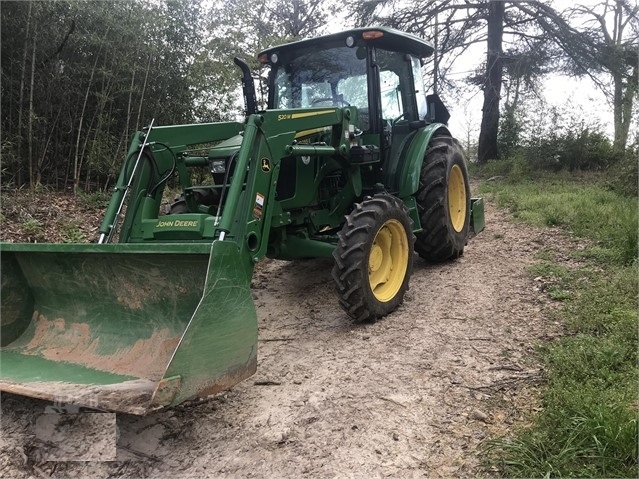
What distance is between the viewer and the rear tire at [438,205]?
5004 mm

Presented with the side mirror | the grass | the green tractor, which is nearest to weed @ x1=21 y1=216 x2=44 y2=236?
the green tractor

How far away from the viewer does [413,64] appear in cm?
534

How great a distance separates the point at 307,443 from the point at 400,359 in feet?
3.29

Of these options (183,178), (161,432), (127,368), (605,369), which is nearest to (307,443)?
(161,432)

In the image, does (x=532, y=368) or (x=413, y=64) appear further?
(x=413, y=64)

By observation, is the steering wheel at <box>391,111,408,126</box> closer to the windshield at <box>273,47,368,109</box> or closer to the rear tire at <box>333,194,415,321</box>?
the windshield at <box>273,47,368,109</box>

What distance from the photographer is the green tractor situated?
2.64 m

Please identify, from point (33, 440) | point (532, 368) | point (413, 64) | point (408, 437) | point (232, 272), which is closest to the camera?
point (408, 437)

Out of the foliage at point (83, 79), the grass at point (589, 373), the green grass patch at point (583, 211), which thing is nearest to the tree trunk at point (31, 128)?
the foliage at point (83, 79)

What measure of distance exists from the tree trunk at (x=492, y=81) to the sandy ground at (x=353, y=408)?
1100 centimetres

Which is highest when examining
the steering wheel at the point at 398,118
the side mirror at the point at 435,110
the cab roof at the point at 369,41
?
the cab roof at the point at 369,41

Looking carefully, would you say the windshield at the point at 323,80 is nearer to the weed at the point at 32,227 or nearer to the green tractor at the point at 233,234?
the green tractor at the point at 233,234

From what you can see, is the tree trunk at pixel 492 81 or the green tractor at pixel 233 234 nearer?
the green tractor at pixel 233 234

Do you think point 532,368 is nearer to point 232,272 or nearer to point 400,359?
point 400,359
